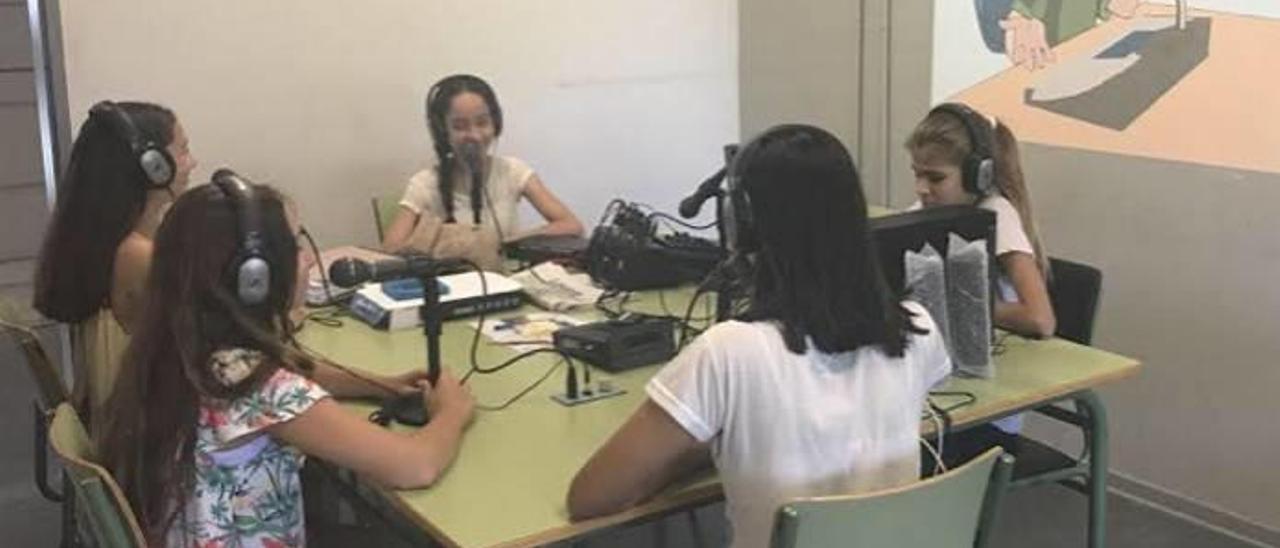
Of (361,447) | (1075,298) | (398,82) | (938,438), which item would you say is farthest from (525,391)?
(398,82)

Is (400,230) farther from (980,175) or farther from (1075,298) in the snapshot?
(1075,298)

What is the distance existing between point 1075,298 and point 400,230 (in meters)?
1.70

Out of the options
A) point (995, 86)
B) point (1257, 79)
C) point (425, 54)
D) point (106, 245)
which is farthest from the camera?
point (425, 54)

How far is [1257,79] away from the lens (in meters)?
3.00

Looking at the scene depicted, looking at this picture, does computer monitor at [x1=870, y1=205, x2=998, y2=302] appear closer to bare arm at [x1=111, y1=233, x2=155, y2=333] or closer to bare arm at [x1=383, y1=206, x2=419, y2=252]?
bare arm at [x1=111, y1=233, x2=155, y2=333]

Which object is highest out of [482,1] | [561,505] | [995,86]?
[482,1]

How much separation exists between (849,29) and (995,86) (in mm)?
683

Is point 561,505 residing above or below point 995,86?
below

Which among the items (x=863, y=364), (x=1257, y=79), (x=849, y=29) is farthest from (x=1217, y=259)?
(x=863, y=364)

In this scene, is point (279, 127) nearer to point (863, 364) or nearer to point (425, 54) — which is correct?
point (425, 54)

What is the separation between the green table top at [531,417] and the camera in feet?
5.42

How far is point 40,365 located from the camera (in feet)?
7.97

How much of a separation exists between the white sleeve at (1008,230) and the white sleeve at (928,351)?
0.68 metres

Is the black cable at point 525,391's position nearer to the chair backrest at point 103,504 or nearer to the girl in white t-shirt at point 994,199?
the chair backrest at point 103,504
